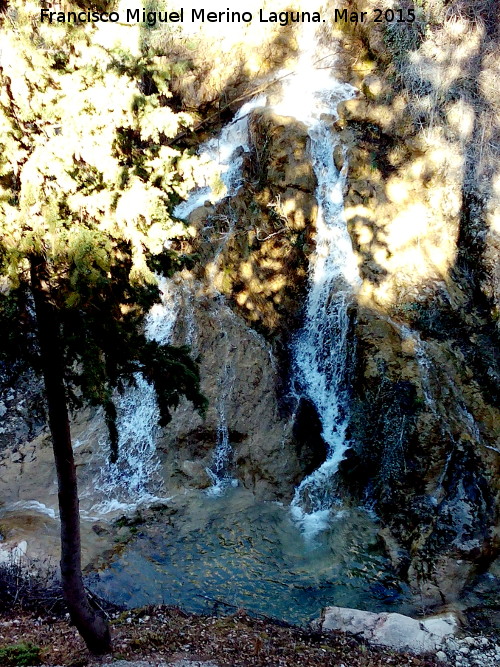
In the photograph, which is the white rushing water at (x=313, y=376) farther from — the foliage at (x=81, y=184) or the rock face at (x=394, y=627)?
the foliage at (x=81, y=184)

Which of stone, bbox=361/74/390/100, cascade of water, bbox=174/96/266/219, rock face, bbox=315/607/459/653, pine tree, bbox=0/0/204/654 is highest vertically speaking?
stone, bbox=361/74/390/100

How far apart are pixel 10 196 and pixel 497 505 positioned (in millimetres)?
9413

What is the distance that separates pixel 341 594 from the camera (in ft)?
28.4

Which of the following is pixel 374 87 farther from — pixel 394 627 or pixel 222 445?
pixel 394 627

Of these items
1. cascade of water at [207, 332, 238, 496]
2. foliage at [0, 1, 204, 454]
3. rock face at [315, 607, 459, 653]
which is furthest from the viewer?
cascade of water at [207, 332, 238, 496]

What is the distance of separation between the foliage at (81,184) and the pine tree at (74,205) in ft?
0.03

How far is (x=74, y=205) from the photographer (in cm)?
461

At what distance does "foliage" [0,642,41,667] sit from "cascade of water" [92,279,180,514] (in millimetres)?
4520

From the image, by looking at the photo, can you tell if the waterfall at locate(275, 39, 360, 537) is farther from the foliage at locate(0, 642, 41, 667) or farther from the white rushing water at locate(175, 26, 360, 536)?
the foliage at locate(0, 642, 41, 667)

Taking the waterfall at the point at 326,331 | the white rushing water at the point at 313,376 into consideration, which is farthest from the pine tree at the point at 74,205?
the waterfall at the point at 326,331

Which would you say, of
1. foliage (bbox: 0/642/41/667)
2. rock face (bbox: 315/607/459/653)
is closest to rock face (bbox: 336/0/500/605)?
rock face (bbox: 315/607/459/653)

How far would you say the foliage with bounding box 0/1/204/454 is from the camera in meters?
4.41

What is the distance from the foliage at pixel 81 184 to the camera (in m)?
4.41

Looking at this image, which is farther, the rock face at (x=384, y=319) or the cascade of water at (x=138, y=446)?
the cascade of water at (x=138, y=446)
